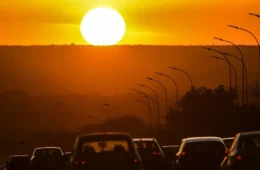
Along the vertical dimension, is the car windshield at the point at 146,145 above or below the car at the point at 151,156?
above

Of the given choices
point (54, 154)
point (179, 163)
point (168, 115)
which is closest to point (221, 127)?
point (168, 115)

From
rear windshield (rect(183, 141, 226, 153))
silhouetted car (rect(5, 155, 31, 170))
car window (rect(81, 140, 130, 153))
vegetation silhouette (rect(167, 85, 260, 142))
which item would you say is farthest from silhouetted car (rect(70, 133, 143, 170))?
vegetation silhouette (rect(167, 85, 260, 142))

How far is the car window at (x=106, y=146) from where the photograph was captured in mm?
25766

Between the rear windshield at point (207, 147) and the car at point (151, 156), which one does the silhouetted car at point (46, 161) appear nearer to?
the car at point (151, 156)

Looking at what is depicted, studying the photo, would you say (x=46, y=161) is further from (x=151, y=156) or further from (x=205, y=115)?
(x=205, y=115)

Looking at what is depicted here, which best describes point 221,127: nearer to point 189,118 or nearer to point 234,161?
point 189,118

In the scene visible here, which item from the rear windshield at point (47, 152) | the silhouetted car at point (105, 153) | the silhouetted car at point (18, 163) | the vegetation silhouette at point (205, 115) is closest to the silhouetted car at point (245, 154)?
the silhouetted car at point (105, 153)

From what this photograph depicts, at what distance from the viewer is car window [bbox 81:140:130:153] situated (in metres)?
25.8

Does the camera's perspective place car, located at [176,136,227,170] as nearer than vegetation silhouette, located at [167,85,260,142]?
Yes

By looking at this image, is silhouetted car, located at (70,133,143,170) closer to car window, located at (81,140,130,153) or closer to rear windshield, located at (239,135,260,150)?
car window, located at (81,140,130,153)

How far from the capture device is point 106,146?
25.8 meters

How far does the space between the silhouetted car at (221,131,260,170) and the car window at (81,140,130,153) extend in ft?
9.98

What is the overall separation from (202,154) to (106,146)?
8510mm

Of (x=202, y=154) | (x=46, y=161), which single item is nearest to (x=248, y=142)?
(x=202, y=154)
